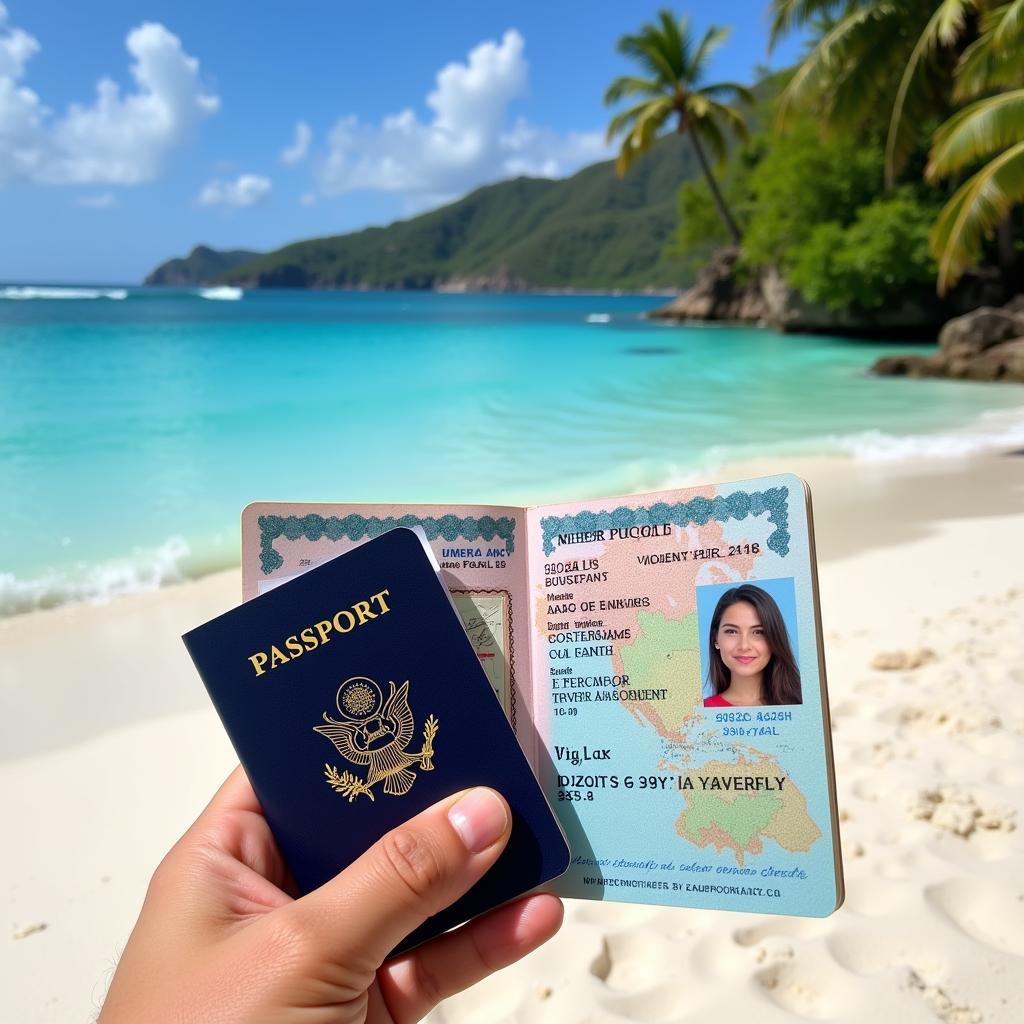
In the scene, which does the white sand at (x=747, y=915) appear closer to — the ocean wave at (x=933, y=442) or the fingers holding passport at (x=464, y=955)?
the fingers holding passport at (x=464, y=955)

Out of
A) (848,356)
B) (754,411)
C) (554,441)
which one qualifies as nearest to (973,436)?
(754,411)

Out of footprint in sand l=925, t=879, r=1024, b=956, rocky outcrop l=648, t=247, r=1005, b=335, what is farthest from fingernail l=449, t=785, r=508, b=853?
rocky outcrop l=648, t=247, r=1005, b=335

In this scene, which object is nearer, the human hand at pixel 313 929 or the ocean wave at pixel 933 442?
the human hand at pixel 313 929

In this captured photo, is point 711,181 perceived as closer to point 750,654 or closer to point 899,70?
point 899,70

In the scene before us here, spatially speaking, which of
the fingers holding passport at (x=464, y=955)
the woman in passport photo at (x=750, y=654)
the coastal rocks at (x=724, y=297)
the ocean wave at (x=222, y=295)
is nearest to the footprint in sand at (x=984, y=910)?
the woman in passport photo at (x=750, y=654)

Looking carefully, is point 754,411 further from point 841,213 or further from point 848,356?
point 841,213

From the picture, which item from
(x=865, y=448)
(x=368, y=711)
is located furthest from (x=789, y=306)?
(x=368, y=711)
